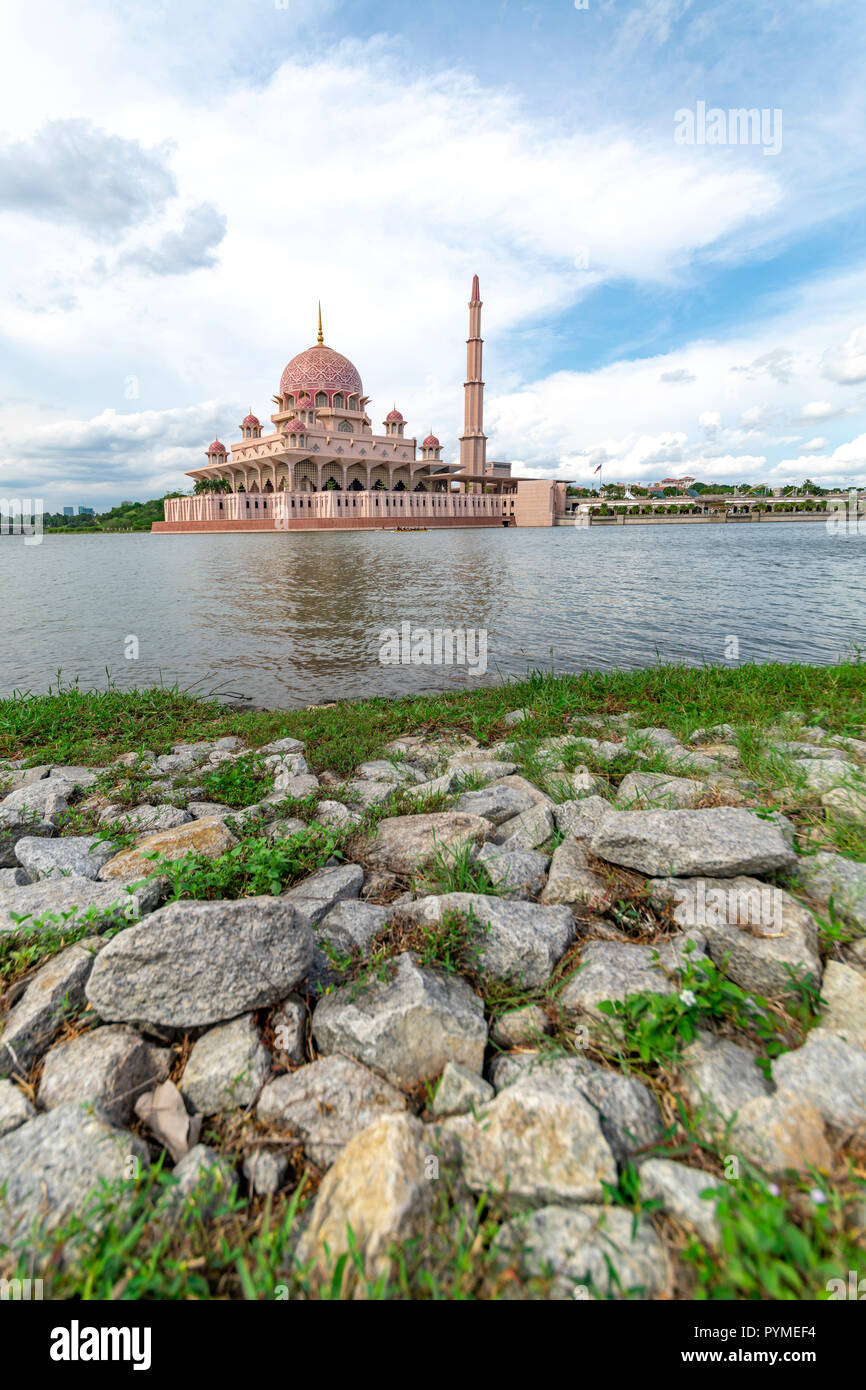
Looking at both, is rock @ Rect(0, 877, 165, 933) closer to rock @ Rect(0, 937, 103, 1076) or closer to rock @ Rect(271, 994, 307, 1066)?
rock @ Rect(0, 937, 103, 1076)

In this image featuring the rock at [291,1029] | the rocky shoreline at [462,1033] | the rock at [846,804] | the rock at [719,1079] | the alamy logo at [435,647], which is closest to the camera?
the rocky shoreline at [462,1033]

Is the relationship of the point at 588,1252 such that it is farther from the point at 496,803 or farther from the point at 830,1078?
the point at 496,803

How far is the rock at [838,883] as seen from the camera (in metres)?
2.32

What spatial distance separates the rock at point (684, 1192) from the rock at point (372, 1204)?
0.55 metres

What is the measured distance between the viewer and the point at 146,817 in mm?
4090

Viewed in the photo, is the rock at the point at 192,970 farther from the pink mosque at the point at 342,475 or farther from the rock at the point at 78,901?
the pink mosque at the point at 342,475

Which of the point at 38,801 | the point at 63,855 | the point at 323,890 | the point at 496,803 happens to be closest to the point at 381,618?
the point at 38,801

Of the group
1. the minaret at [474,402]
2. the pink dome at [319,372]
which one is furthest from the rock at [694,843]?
the minaret at [474,402]

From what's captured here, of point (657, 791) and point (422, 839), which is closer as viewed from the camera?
point (422, 839)

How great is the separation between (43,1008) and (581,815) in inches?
103

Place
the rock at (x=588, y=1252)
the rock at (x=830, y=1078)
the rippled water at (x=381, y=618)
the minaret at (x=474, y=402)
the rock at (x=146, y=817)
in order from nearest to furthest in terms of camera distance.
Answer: the rock at (x=588, y=1252)
the rock at (x=830, y=1078)
the rock at (x=146, y=817)
the rippled water at (x=381, y=618)
the minaret at (x=474, y=402)

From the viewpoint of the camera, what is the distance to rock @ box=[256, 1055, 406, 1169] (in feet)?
5.82
